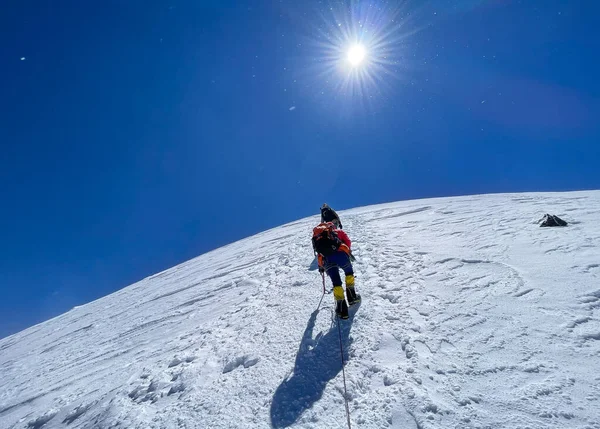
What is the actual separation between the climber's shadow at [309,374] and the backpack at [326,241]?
1.27 metres

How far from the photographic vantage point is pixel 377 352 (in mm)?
3852

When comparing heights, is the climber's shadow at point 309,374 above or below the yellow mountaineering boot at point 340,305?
below

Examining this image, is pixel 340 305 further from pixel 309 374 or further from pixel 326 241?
pixel 309 374

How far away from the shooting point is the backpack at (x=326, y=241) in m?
5.23

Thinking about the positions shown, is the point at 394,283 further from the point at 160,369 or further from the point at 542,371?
the point at 160,369

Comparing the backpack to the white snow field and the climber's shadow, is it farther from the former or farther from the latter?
the climber's shadow

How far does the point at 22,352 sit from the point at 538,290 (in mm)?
15371

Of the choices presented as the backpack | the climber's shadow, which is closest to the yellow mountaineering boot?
the climber's shadow

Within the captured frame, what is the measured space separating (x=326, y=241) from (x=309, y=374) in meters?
2.28

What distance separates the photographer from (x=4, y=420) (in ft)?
17.0

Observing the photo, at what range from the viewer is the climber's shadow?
315 cm

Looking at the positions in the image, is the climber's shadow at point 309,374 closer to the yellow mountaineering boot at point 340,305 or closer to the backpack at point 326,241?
the yellow mountaineering boot at point 340,305

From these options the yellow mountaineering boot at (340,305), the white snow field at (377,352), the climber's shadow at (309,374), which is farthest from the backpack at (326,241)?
the climber's shadow at (309,374)

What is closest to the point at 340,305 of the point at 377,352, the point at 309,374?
the point at 377,352
